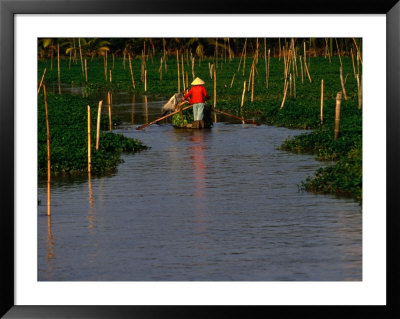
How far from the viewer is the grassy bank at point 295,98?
614 inches

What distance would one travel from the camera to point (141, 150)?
21062 mm

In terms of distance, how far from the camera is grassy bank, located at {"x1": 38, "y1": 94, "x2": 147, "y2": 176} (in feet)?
57.1

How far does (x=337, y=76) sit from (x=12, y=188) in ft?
95.3

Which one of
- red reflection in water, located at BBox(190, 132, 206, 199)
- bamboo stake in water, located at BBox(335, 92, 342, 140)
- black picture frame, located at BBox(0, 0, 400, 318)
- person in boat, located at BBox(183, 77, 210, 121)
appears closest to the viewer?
black picture frame, located at BBox(0, 0, 400, 318)

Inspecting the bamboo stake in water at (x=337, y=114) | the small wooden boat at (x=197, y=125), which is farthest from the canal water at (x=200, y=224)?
the small wooden boat at (x=197, y=125)

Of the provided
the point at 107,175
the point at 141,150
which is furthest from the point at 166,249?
the point at 141,150

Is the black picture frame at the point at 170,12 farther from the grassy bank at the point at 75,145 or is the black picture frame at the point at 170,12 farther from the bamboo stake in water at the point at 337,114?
the bamboo stake in water at the point at 337,114

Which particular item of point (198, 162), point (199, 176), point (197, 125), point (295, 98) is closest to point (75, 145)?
point (198, 162)

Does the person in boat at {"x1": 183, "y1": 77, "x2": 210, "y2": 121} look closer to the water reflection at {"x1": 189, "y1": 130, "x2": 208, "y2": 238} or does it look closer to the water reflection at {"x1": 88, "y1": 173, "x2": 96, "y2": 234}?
the water reflection at {"x1": 189, "y1": 130, "x2": 208, "y2": 238}

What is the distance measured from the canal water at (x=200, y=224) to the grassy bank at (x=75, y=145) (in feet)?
1.52

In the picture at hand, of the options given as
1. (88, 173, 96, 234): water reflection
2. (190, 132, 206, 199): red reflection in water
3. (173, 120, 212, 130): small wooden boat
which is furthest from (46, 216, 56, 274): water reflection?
(173, 120, 212, 130): small wooden boat

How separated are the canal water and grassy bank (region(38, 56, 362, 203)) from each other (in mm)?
506

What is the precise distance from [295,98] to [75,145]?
Result: 459 inches

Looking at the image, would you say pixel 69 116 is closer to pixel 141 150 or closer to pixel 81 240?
pixel 141 150
